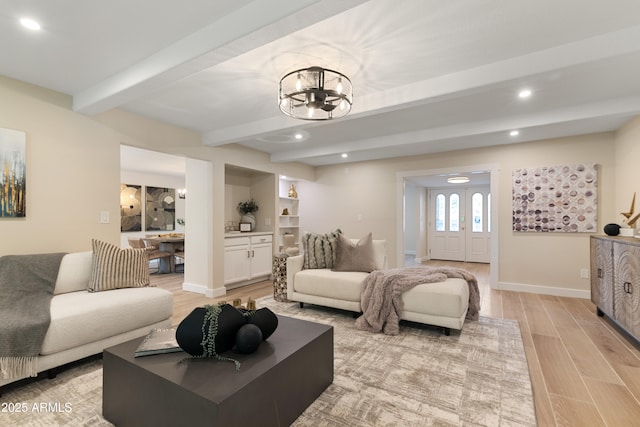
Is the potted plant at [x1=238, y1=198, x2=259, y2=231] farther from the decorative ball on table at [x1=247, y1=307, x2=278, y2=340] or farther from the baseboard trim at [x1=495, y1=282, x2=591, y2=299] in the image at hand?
the baseboard trim at [x1=495, y1=282, x2=591, y2=299]

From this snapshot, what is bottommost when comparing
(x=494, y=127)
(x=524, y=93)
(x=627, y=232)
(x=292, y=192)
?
(x=627, y=232)

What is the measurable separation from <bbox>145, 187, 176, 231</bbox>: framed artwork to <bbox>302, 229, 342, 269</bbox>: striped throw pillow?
5607 mm

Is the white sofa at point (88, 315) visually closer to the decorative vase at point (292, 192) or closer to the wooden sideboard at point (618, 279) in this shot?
the wooden sideboard at point (618, 279)

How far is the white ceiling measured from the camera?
1764 millimetres

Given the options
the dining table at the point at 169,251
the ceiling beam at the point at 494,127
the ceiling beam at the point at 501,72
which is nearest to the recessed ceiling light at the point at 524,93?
the ceiling beam at the point at 494,127

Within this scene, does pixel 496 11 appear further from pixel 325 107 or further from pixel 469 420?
pixel 469 420

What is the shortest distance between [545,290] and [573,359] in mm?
2471

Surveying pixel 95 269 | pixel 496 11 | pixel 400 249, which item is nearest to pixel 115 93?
pixel 95 269

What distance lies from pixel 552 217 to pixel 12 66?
20.5 ft

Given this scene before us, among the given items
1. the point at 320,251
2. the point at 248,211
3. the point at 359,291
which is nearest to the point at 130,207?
the point at 248,211

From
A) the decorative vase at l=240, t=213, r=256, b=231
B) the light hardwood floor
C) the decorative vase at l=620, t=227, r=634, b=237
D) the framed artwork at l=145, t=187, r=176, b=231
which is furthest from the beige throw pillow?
the framed artwork at l=145, t=187, r=176, b=231

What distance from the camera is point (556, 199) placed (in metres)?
4.37

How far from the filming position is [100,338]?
2.26m

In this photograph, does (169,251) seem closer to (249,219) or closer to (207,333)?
(249,219)
